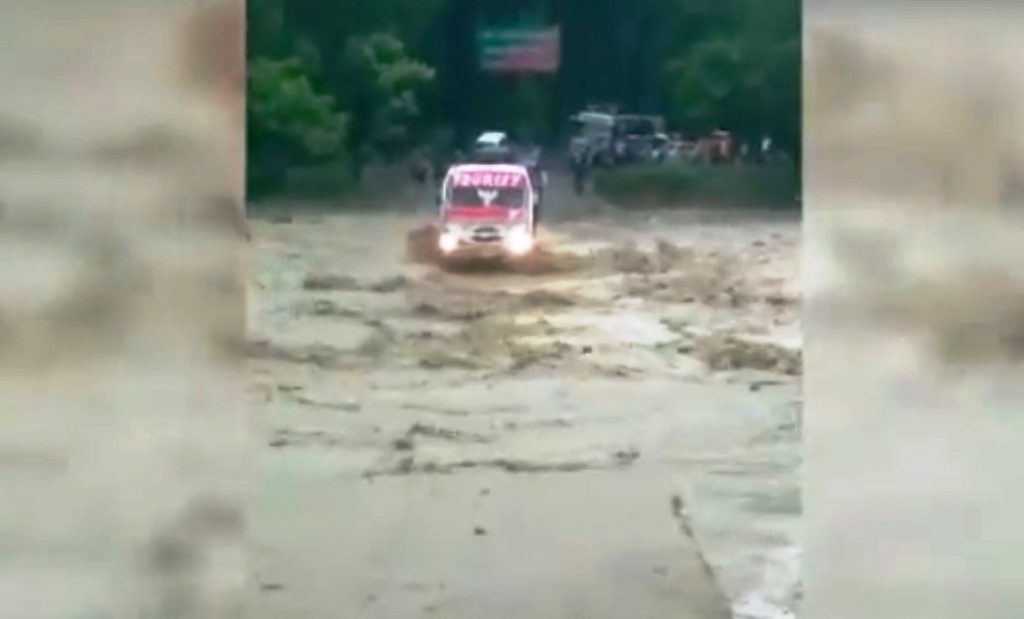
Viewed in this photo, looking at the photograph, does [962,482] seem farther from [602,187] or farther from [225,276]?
[225,276]

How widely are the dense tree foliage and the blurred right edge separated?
8 cm

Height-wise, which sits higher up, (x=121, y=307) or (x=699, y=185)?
(x=699, y=185)

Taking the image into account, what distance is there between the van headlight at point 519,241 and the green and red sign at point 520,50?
0.60ft

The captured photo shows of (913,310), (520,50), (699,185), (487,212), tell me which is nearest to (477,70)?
(520,50)

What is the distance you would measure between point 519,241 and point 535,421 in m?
0.21

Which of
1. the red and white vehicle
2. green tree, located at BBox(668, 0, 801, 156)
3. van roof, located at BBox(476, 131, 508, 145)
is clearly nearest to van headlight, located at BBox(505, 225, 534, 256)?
the red and white vehicle

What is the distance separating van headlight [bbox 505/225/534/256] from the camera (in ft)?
6.92

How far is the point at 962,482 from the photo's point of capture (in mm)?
2062

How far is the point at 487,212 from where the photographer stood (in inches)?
82.9

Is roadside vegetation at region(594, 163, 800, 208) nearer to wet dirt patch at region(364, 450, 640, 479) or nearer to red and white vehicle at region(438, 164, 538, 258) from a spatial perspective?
red and white vehicle at region(438, 164, 538, 258)

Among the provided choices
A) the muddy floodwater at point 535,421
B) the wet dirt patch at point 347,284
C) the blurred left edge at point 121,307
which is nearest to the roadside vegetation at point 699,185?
the muddy floodwater at point 535,421

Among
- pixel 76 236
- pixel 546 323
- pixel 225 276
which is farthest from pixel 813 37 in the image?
pixel 76 236

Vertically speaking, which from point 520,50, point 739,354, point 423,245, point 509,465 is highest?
point 520,50

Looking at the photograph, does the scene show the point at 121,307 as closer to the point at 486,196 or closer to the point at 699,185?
the point at 486,196
